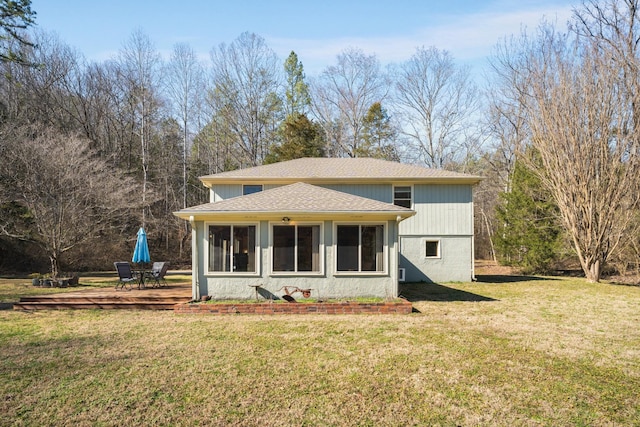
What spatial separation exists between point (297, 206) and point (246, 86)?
22894 mm

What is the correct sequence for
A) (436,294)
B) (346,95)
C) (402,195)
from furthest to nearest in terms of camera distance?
(346,95)
(402,195)
(436,294)

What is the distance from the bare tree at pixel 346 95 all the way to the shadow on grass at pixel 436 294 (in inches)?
769

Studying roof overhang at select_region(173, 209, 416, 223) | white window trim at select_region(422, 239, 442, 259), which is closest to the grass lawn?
roof overhang at select_region(173, 209, 416, 223)

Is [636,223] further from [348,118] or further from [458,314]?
[348,118]

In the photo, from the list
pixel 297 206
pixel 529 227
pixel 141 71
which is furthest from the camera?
pixel 141 71

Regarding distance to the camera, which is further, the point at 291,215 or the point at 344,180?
the point at 344,180

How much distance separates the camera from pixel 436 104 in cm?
3103

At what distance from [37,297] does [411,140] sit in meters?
26.2

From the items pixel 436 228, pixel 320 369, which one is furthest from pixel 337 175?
pixel 320 369

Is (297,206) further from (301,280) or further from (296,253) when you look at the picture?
(301,280)

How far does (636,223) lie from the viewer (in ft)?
55.3

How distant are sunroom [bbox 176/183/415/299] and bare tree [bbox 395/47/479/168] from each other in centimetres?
2125

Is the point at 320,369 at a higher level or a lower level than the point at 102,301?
lower

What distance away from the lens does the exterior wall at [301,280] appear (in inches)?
420
